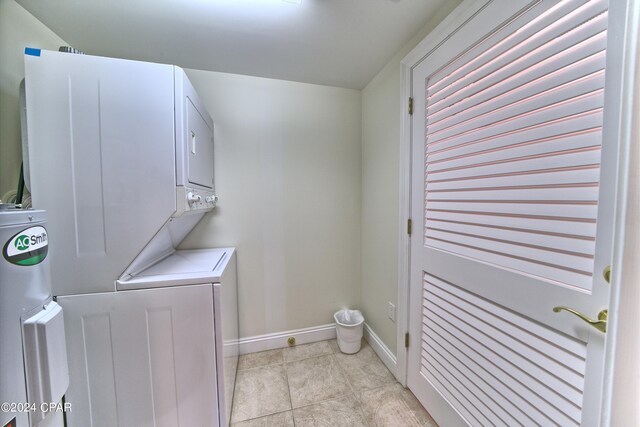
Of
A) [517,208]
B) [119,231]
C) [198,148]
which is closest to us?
[517,208]

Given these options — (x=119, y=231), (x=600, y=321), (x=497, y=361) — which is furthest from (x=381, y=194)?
(x=119, y=231)

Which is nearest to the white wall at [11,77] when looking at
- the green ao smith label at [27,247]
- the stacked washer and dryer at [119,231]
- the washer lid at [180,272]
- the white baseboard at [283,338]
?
the stacked washer and dryer at [119,231]

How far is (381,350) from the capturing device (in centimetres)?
193

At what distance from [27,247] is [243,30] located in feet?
4.99

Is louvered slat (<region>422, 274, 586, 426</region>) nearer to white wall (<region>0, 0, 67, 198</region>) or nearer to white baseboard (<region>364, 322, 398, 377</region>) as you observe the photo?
white baseboard (<region>364, 322, 398, 377</region>)

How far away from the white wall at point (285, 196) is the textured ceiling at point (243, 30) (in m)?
0.26

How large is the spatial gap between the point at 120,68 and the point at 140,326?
4.12 ft

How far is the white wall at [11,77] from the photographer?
1.17 metres

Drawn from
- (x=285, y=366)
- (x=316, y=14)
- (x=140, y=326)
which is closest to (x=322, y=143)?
(x=316, y=14)

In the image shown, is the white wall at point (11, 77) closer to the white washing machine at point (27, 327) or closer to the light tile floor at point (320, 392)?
the white washing machine at point (27, 327)

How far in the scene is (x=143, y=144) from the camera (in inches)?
43.5

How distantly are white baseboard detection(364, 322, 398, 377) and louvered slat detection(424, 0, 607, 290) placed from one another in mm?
1110

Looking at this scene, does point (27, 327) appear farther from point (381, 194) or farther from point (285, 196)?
point (381, 194)

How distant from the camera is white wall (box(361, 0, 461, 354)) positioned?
1.71 metres
